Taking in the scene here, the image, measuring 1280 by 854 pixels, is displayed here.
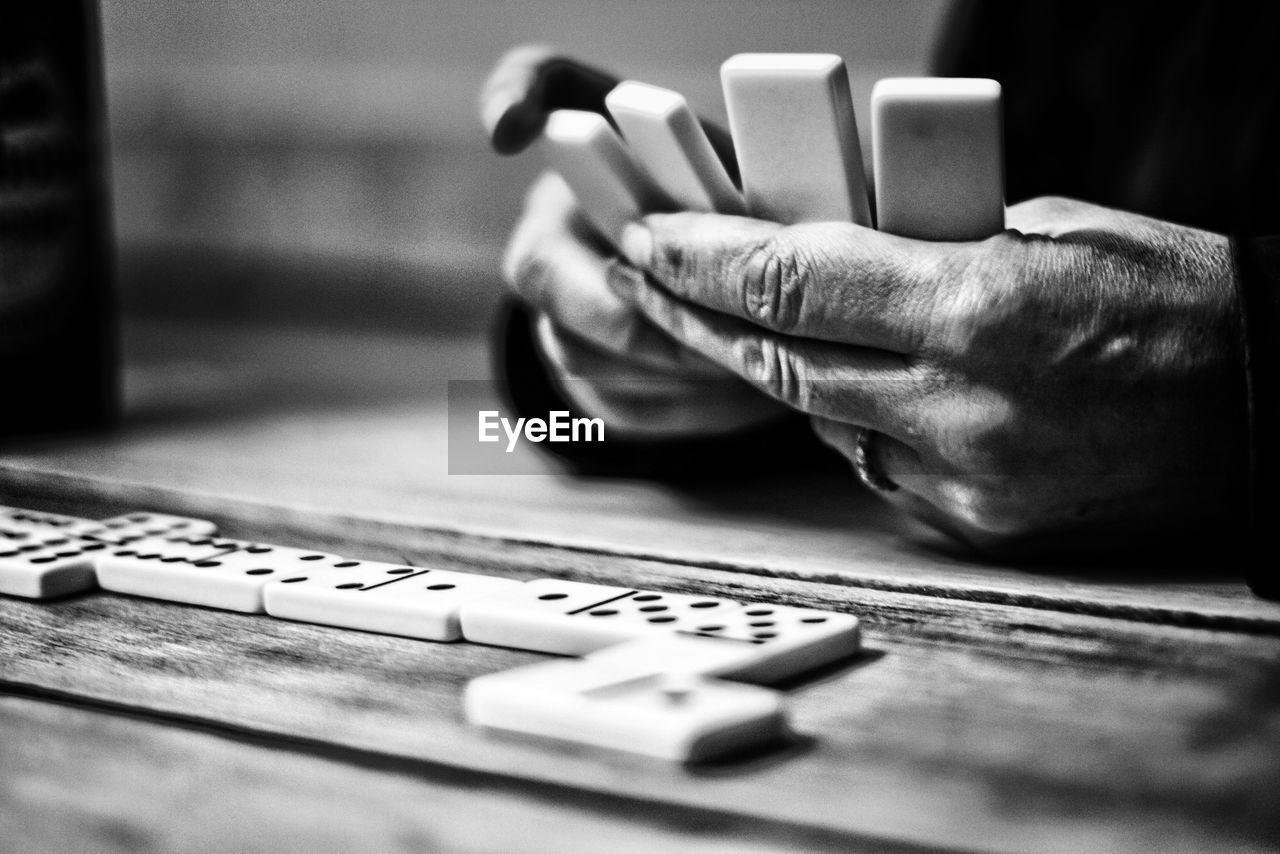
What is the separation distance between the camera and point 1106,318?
67cm

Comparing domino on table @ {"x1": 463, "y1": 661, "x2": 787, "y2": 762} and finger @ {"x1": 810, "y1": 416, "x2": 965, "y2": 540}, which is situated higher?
finger @ {"x1": 810, "y1": 416, "x2": 965, "y2": 540}

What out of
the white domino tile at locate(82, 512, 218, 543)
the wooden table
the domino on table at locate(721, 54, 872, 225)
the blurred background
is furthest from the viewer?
the blurred background

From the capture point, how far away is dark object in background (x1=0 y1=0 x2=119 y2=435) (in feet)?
3.49

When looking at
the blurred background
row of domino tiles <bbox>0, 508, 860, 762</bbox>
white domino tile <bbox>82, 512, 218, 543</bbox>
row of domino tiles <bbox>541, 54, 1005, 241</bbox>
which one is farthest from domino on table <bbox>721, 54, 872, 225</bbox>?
the blurred background

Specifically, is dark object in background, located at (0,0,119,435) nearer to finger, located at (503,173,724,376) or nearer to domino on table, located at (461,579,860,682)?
finger, located at (503,173,724,376)

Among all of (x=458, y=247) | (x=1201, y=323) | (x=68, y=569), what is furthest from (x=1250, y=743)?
(x=458, y=247)

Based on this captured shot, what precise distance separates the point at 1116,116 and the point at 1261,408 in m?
0.93

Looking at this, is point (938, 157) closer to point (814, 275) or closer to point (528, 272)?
point (814, 275)

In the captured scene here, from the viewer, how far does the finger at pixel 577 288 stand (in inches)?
36.5

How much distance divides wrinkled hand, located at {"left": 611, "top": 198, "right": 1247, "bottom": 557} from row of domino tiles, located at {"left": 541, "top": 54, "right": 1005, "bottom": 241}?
2cm

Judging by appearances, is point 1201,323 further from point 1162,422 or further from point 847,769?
point 847,769

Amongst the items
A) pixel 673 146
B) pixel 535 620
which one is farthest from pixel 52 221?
pixel 535 620

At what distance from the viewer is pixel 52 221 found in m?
1.09

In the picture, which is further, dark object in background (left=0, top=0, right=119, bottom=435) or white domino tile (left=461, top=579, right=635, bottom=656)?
dark object in background (left=0, top=0, right=119, bottom=435)
